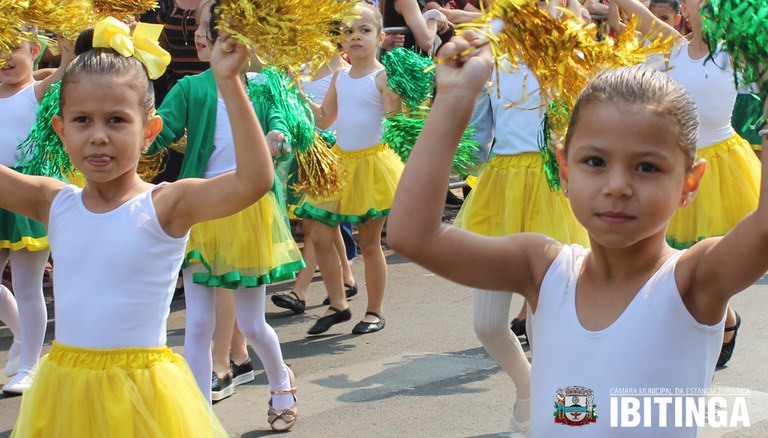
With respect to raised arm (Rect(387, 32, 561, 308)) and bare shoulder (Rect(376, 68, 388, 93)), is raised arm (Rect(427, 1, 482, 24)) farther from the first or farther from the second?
raised arm (Rect(387, 32, 561, 308))

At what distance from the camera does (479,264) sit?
254 cm

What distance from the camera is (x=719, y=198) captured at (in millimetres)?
5996

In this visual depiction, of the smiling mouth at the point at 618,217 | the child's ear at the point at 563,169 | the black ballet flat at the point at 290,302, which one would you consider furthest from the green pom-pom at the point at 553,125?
the black ballet flat at the point at 290,302

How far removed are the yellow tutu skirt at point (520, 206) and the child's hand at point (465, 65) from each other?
3136mm

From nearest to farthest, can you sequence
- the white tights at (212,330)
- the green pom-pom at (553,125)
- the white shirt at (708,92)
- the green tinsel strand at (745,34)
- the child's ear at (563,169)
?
the green tinsel strand at (745,34) → the child's ear at (563,169) → the green pom-pom at (553,125) → the white tights at (212,330) → the white shirt at (708,92)

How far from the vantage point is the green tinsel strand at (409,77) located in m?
7.01

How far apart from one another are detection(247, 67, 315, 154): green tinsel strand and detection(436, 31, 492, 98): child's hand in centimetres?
307

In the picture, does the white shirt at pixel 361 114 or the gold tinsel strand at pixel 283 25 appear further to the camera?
the white shirt at pixel 361 114

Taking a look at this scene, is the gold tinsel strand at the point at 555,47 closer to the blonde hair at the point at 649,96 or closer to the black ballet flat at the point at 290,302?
the blonde hair at the point at 649,96

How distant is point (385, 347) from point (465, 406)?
1.28 m

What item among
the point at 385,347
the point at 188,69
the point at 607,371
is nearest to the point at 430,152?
the point at 607,371

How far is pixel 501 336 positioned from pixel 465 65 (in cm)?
269

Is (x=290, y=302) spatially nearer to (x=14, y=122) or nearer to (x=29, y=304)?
(x=29, y=304)

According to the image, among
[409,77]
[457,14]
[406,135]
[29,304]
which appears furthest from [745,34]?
[457,14]
